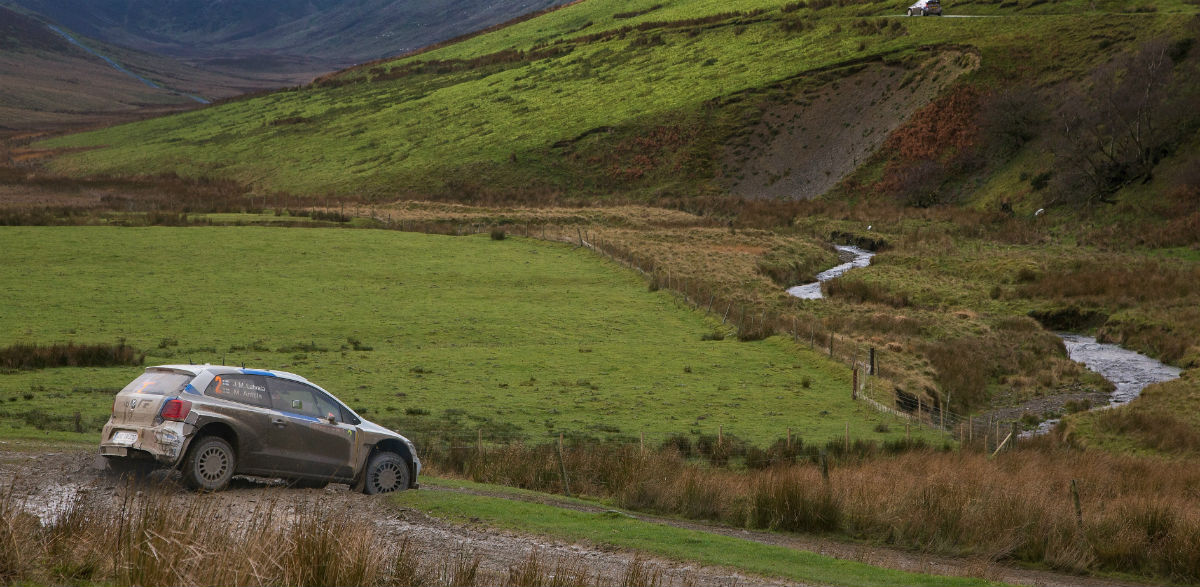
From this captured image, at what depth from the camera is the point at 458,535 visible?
1442 cm

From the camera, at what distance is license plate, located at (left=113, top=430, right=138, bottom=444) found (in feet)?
48.8

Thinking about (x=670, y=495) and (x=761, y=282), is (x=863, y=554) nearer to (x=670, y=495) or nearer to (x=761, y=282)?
(x=670, y=495)

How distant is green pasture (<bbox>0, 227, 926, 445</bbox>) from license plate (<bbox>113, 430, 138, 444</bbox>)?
7644mm

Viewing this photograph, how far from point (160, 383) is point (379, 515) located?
3.89 metres

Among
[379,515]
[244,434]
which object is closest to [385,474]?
[379,515]

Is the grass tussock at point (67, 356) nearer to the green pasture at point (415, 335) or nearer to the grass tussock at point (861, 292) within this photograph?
the green pasture at point (415, 335)

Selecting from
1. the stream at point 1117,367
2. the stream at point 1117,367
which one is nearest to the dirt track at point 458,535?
the stream at point 1117,367

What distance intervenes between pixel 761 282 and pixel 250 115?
11628 cm

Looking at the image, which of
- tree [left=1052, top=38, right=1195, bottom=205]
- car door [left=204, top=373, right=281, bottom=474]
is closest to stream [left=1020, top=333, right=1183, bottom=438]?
car door [left=204, top=373, right=281, bottom=474]

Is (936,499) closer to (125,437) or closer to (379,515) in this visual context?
(379,515)

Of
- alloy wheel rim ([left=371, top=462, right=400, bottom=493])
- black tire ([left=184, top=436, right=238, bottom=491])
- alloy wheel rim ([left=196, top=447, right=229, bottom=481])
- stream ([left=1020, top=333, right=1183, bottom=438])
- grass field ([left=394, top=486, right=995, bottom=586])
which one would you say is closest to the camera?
grass field ([left=394, top=486, right=995, bottom=586])

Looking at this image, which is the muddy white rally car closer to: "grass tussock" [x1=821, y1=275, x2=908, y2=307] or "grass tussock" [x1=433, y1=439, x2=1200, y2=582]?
"grass tussock" [x1=433, y1=439, x2=1200, y2=582]

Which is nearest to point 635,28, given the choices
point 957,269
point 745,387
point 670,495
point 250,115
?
point 250,115

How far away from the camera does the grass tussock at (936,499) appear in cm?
1669
